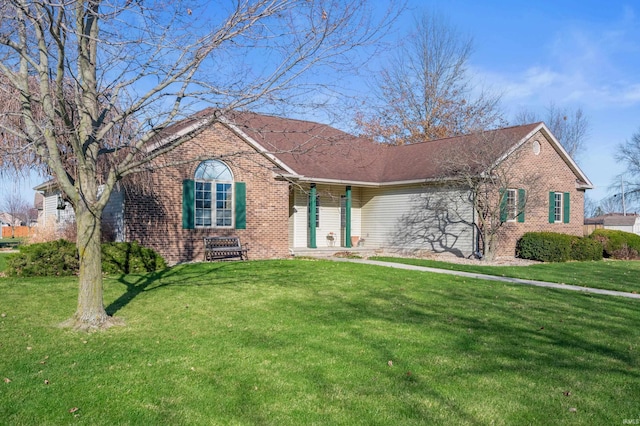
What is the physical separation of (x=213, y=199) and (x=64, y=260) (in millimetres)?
5327

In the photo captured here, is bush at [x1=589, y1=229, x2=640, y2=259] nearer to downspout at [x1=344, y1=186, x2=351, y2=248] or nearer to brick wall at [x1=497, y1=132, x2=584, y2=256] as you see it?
brick wall at [x1=497, y1=132, x2=584, y2=256]

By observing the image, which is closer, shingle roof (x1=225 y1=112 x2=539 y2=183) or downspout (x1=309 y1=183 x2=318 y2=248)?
shingle roof (x1=225 y1=112 x2=539 y2=183)

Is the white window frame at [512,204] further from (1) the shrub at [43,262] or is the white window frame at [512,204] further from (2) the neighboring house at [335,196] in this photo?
(1) the shrub at [43,262]

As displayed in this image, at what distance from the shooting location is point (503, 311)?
8.62 metres

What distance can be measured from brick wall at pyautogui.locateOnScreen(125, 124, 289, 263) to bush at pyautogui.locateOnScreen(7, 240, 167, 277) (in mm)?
2431

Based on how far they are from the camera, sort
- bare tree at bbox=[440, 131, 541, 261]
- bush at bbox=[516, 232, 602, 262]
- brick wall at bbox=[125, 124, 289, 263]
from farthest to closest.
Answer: bush at bbox=[516, 232, 602, 262] → bare tree at bbox=[440, 131, 541, 261] → brick wall at bbox=[125, 124, 289, 263]

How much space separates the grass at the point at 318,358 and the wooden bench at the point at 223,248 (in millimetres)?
5501

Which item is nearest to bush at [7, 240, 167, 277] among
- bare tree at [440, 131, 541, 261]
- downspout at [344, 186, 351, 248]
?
downspout at [344, 186, 351, 248]

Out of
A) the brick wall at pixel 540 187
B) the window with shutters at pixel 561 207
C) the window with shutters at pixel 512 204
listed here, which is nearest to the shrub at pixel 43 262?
the window with shutters at pixel 512 204

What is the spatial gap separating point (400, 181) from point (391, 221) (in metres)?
1.80

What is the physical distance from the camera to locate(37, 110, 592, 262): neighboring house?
609 inches

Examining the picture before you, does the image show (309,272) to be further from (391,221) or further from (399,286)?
(391,221)

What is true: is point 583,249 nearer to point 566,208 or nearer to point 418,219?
point 566,208

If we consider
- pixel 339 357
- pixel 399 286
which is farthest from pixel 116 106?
pixel 399 286
